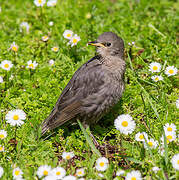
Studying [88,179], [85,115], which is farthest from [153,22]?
[88,179]

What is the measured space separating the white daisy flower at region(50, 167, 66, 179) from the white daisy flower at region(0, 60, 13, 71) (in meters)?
2.57

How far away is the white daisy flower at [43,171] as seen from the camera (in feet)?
12.9

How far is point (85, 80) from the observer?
16.8ft

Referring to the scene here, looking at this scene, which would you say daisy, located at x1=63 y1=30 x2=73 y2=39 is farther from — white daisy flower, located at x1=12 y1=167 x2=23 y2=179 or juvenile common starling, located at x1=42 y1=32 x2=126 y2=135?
white daisy flower, located at x1=12 y1=167 x2=23 y2=179

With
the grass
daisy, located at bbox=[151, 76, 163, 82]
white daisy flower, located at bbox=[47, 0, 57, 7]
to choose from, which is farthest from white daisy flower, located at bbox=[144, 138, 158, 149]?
white daisy flower, located at bbox=[47, 0, 57, 7]

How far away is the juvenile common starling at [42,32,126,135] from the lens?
4.99 metres

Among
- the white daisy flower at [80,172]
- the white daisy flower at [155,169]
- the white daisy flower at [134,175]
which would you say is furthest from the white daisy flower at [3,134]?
the white daisy flower at [155,169]

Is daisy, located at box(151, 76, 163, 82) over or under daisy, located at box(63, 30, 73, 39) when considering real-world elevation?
under

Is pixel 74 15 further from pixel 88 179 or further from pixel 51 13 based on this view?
pixel 88 179

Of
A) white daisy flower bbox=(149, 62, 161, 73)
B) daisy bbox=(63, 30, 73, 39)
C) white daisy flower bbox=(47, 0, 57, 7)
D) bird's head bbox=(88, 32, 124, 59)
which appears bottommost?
white daisy flower bbox=(149, 62, 161, 73)

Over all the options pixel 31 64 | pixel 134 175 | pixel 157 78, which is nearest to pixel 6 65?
pixel 31 64

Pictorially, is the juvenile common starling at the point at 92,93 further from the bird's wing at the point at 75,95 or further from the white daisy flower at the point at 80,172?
the white daisy flower at the point at 80,172

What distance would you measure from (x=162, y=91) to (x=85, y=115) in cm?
134

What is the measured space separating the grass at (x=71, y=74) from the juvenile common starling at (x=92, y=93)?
0.85ft
